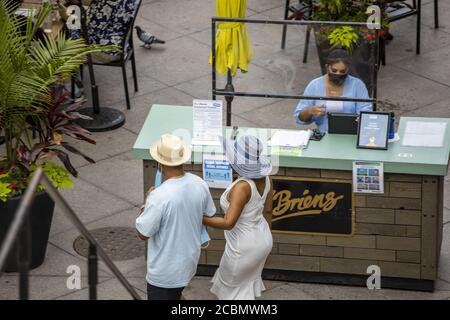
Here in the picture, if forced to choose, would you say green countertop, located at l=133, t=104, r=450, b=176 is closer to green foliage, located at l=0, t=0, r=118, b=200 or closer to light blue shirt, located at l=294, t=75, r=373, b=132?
light blue shirt, located at l=294, t=75, r=373, b=132

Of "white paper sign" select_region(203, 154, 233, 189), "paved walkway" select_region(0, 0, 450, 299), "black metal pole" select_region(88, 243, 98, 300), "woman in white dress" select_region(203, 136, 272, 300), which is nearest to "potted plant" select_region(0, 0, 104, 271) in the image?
"paved walkway" select_region(0, 0, 450, 299)

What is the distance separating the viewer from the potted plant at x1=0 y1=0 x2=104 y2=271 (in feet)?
28.1

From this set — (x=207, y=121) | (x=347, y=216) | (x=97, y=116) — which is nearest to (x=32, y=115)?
(x=207, y=121)

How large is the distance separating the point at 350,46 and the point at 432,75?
348cm

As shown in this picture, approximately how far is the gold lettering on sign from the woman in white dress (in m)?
0.89

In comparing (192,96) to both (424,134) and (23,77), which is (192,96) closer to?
(23,77)

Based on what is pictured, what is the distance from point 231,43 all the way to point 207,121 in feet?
4.88

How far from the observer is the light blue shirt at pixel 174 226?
704 centimetres

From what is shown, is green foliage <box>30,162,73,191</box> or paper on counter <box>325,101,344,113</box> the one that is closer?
green foliage <box>30,162,73,191</box>

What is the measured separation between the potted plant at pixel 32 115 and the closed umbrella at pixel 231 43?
4.70 ft

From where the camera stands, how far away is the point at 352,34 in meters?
9.89

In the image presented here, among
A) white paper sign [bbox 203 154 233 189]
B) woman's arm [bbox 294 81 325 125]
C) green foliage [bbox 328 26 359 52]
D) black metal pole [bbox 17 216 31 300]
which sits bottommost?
white paper sign [bbox 203 154 233 189]
